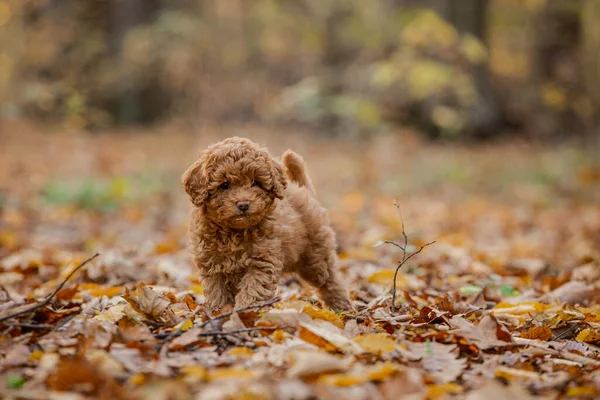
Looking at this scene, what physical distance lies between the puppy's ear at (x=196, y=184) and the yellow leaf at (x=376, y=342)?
1.33m

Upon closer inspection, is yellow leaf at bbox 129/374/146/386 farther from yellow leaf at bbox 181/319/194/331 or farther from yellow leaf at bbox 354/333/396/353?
yellow leaf at bbox 354/333/396/353

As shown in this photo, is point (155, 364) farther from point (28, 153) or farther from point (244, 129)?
point (244, 129)

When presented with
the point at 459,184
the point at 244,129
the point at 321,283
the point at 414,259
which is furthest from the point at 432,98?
the point at 321,283

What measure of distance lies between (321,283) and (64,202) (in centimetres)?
648

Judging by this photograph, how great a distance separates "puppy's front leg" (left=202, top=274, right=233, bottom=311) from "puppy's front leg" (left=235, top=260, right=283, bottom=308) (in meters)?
0.11

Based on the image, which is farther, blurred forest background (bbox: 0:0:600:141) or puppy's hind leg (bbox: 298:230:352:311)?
blurred forest background (bbox: 0:0:600:141)

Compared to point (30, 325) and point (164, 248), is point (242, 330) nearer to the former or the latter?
point (30, 325)

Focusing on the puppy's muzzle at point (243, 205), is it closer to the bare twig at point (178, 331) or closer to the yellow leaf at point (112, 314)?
the bare twig at point (178, 331)

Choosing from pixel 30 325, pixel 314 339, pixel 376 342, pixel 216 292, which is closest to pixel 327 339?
pixel 314 339

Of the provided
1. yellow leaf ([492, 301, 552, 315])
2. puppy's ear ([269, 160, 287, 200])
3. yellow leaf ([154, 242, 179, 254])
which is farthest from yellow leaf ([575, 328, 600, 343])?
yellow leaf ([154, 242, 179, 254])

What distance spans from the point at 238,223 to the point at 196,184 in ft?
1.25

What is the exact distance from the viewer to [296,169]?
508 centimetres

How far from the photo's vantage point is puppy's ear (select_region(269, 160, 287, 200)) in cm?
412

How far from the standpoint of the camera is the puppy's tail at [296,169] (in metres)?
5.00
